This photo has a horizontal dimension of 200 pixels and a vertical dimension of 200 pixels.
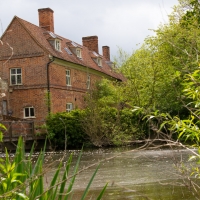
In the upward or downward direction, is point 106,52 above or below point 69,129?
above

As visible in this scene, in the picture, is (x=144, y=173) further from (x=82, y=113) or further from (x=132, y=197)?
(x=82, y=113)

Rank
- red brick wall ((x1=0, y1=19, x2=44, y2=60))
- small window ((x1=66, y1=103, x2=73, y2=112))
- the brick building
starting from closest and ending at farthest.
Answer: the brick building
red brick wall ((x1=0, y1=19, x2=44, y2=60))
small window ((x1=66, y1=103, x2=73, y2=112))

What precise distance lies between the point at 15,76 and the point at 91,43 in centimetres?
1708

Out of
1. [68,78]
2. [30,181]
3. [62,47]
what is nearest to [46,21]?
[62,47]

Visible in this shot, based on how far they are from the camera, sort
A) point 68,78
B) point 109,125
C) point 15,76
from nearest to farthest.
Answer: point 109,125, point 15,76, point 68,78

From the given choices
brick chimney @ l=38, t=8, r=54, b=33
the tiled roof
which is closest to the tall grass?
the tiled roof

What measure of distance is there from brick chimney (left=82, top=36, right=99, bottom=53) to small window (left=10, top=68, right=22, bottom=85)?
1624 centimetres

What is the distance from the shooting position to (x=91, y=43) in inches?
1897

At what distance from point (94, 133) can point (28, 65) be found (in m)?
7.89

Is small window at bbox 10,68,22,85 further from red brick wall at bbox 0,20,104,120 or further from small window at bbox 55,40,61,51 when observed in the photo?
small window at bbox 55,40,61,51

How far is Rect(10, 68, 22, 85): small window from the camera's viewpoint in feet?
106

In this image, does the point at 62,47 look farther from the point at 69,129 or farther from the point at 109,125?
the point at 109,125

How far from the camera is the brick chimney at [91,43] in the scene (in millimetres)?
47875

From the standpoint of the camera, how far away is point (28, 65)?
3250 cm
